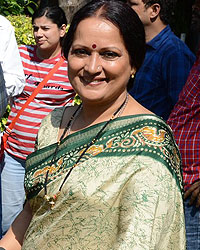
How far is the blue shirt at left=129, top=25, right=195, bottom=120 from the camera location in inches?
139

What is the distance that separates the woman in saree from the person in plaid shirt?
0.62 metres

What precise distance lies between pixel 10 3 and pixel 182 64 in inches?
193

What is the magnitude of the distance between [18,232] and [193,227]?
101 cm

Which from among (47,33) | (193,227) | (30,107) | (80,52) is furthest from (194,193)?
(47,33)

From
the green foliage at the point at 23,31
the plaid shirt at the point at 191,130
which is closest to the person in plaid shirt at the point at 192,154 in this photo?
the plaid shirt at the point at 191,130

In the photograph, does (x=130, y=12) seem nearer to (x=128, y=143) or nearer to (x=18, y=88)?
(x=128, y=143)

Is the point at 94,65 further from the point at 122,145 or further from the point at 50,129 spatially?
the point at 50,129

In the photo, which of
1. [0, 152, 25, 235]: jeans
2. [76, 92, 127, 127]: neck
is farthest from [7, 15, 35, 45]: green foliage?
[76, 92, 127, 127]: neck

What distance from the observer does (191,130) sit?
2.88 meters

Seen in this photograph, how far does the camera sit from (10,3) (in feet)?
25.5

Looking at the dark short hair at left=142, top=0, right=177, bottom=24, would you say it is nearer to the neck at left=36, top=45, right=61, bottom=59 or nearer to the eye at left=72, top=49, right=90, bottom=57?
Answer: the neck at left=36, top=45, right=61, bottom=59

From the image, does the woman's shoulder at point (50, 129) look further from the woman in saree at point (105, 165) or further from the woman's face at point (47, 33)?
the woman's face at point (47, 33)

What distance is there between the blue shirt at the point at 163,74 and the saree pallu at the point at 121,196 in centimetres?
145

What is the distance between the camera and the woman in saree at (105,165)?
1909mm
